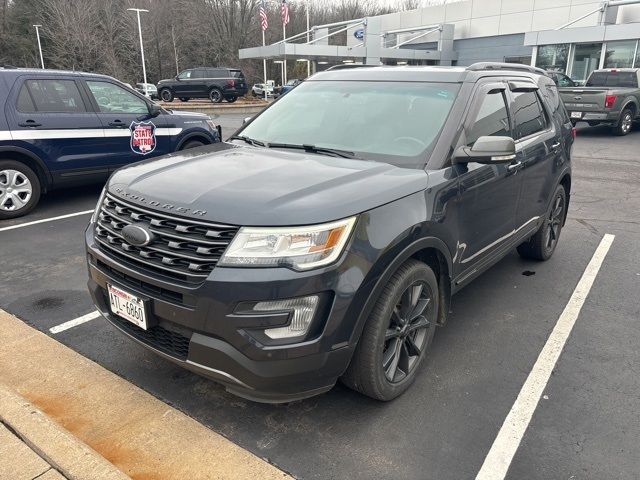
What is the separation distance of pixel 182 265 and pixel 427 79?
86.7 inches

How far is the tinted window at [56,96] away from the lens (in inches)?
256

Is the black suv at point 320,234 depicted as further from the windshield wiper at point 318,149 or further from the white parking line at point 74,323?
the white parking line at point 74,323

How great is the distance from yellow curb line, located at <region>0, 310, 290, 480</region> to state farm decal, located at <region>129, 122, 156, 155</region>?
4.52 m

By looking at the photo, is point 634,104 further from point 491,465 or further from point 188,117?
point 491,465

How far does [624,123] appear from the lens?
613 inches

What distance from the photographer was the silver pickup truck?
14.7 m

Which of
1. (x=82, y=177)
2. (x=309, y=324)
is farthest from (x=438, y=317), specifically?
(x=82, y=177)

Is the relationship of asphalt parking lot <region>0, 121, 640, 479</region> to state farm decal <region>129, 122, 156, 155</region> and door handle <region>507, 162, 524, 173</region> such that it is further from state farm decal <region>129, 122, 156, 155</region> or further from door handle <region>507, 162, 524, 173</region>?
state farm decal <region>129, 122, 156, 155</region>

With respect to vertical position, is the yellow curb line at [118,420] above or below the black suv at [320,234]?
below

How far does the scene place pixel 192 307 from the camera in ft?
7.71

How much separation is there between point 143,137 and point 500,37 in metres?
29.3

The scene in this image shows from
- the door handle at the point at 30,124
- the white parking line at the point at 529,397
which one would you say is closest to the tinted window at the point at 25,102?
the door handle at the point at 30,124

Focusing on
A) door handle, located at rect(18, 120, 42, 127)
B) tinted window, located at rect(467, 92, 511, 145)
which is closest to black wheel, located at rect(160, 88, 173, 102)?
door handle, located at rect(18, 120, 42, 127)

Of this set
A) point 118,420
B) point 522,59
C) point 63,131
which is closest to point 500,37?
point 522,59
